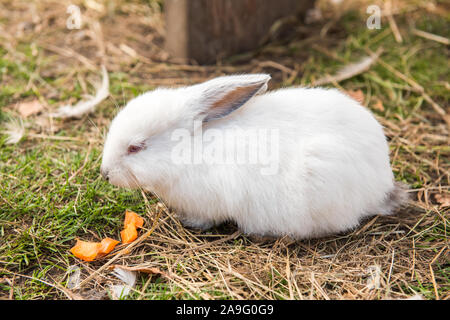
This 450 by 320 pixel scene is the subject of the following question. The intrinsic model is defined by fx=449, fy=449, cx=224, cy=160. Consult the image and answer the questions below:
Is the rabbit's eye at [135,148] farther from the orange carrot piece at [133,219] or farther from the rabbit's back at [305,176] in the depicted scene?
the orange carrot piece at [133,219]

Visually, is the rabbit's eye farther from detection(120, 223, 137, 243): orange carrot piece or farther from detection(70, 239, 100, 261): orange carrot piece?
detection(70, 239, 100, 261): orange carrot piece

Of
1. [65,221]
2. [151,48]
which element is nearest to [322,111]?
[65,221]

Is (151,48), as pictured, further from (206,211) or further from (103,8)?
Result: (206,211)

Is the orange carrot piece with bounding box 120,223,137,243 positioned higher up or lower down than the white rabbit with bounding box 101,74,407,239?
lower down

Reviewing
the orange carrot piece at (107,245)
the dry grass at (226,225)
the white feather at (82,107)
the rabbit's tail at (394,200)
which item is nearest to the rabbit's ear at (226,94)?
the dry grass at (226,225)

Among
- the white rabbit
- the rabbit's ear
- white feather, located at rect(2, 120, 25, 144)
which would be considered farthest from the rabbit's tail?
white feather, located at rect(2, 120, 25, 144)

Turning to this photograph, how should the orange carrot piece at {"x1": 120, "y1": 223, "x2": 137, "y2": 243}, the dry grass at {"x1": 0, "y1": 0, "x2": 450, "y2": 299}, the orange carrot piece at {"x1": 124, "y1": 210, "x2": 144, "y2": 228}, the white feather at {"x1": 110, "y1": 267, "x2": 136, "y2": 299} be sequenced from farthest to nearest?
the orange carrot piece at {"x1": 124, "y1": 210, "x2": 144, "y2": 228}
the orange carrot piece at {"x1": 120, "y1": 223, "x2": 137, "y2": 243}
the dry grass at {"x1": 0, "y1": 0, "x2": 450, "y2": 299}
the white feather at {"x1": 110, "y1": 267, "x2": 136, "y2": 299}
